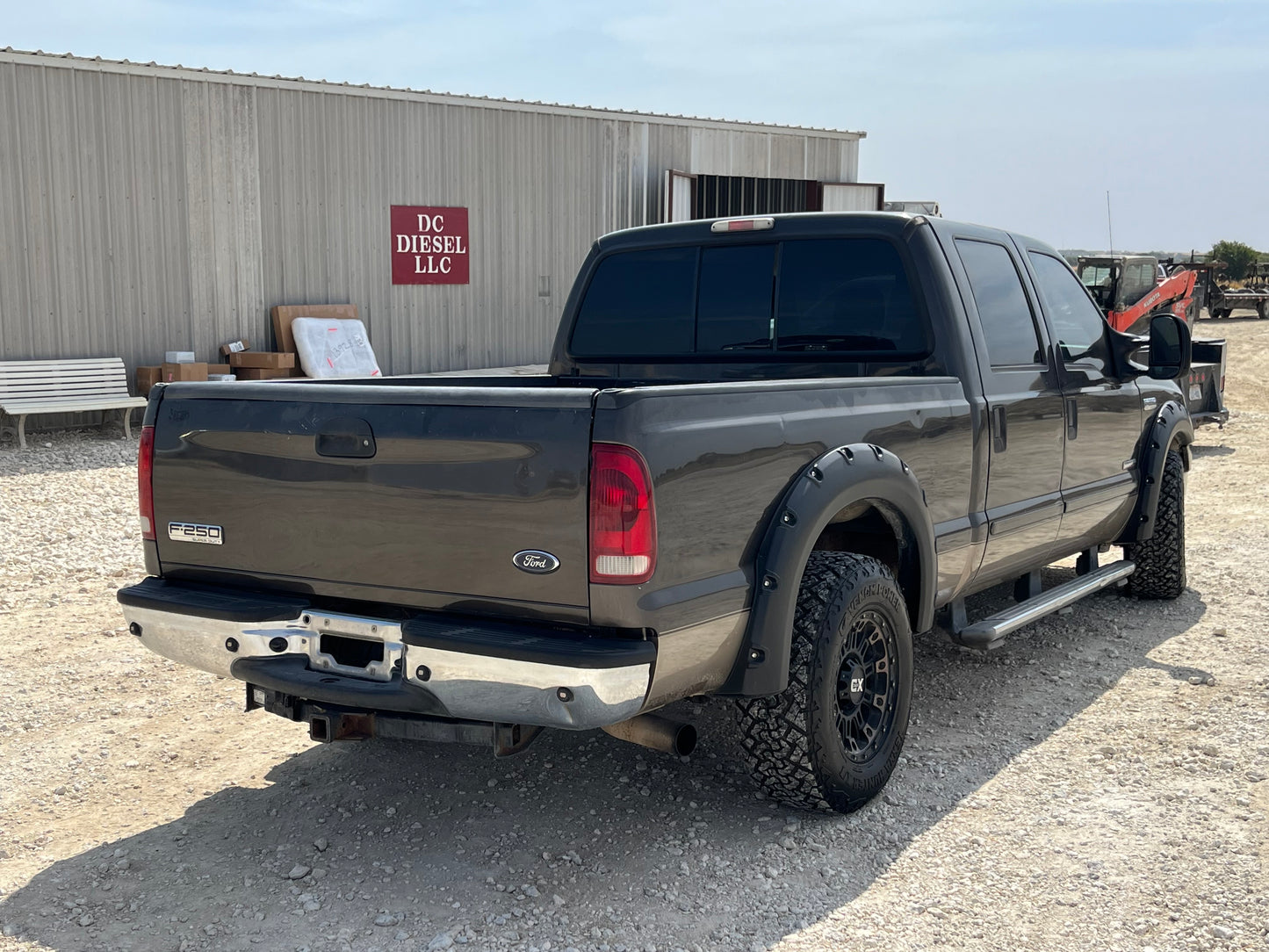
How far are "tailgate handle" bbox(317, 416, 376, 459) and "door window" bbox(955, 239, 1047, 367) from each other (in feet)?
8.49

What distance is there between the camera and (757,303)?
493 centimetres

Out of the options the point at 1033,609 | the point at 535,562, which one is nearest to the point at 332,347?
the point at 1033,609

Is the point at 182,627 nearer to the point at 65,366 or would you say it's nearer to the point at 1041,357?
the point at 1041,357

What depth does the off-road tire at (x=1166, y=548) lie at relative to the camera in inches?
257

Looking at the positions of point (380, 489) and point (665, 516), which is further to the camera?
point (380, 489)

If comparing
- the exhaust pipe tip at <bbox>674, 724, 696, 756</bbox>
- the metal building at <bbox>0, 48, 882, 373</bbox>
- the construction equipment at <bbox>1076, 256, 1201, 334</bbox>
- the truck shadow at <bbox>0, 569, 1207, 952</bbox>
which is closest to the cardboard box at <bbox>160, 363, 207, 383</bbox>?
the metal building at <bbox>0, 48, 882, 373</bbox>

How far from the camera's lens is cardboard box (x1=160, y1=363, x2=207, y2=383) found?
13242 mm

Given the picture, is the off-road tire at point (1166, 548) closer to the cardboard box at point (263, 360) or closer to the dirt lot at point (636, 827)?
the dirt lot at point (636, 827)

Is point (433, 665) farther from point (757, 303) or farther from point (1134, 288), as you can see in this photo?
point (1134, 288)

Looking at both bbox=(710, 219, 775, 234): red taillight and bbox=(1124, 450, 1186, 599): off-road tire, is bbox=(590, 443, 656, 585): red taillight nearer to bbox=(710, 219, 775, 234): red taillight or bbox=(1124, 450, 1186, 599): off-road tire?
bbox=(710, 219, 775, 234): red taillight

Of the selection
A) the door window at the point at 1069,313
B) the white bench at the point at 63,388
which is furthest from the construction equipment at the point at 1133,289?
the white bench at the point at 63,388

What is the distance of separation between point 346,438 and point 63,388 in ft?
35.0

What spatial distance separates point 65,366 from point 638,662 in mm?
11458

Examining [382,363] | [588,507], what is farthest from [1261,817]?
[382,363]
